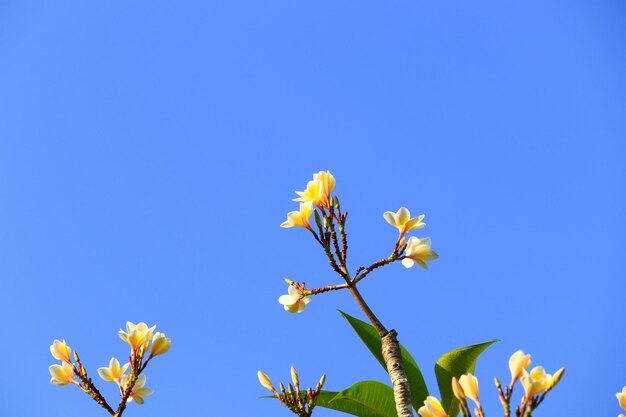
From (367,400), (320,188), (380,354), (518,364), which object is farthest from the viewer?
(380,354)

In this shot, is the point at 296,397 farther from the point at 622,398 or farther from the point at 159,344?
the point at 622,398

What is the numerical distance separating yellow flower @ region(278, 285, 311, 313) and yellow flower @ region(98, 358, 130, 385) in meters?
0.67

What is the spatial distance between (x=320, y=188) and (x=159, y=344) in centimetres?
88

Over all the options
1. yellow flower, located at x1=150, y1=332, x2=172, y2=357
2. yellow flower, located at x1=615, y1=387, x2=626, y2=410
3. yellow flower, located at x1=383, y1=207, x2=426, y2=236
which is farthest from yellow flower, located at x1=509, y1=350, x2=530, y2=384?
yellow flower, located at x1=150, y1=332, x2=172, y2=357

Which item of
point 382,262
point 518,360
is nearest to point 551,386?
point 518,360

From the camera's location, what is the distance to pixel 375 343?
300 centimetres

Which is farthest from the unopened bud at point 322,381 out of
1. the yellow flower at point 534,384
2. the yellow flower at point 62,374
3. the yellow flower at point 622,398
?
the yellow flower at point 622,398

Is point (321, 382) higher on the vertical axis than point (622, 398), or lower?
higher

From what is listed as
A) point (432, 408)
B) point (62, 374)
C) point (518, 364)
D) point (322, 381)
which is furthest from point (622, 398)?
point (62, 374)

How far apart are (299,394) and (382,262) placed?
0.58m

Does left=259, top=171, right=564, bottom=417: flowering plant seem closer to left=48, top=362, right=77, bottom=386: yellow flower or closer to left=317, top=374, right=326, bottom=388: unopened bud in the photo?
left=317, top=374, right=326, bottom=388: unopened bud

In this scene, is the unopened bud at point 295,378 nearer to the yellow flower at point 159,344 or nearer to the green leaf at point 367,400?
the yellow flower at point 159,344

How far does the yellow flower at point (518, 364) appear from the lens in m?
1.75

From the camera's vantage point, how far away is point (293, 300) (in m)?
2.31
